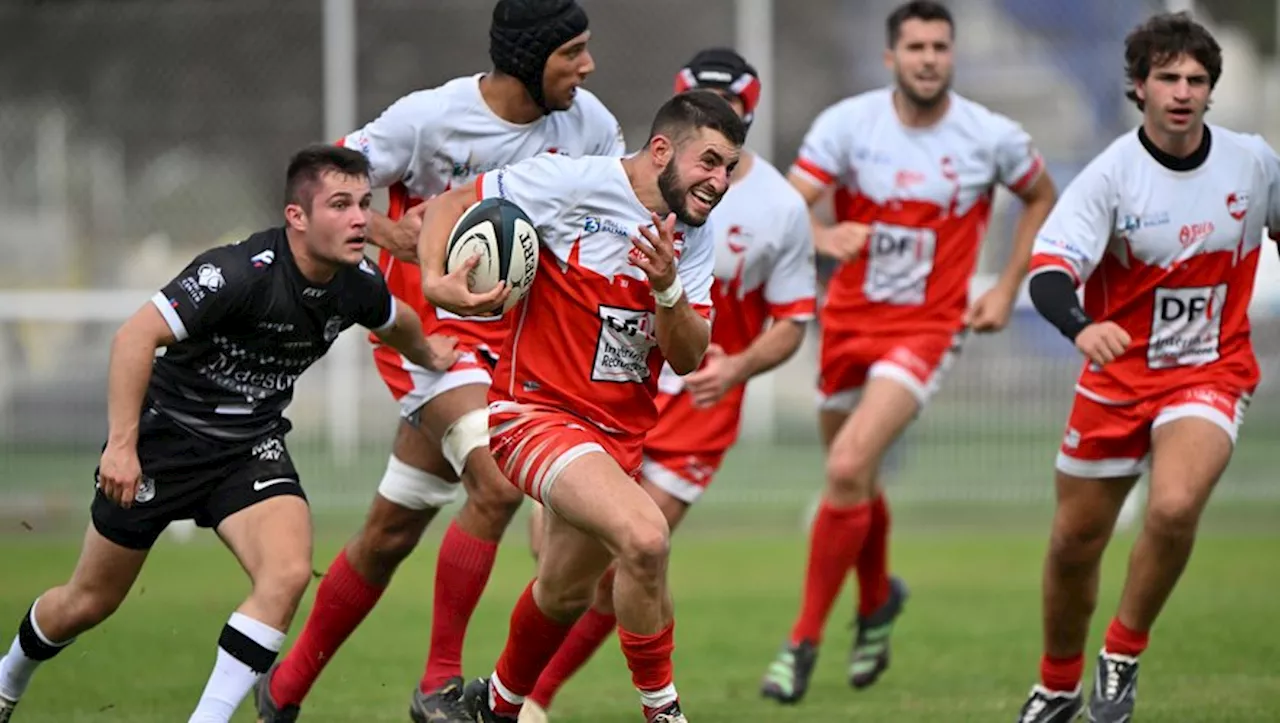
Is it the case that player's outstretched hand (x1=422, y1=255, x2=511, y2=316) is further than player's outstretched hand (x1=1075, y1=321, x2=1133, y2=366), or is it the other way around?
player's outstretched hand (x1=1075, y1=321, x2=1133, y2=366)

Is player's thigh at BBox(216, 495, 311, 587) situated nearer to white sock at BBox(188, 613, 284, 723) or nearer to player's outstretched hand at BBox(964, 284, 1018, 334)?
white sock at BBox(188, 613, 284, 723)

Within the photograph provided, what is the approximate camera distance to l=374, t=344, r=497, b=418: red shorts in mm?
6965

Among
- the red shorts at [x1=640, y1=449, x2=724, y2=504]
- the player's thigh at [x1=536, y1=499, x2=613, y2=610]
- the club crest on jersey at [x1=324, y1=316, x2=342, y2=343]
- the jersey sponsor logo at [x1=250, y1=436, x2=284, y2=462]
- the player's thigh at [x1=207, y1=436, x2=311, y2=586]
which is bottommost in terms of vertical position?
the red shorts at [x1=640, y1=449, x2=724, y2=504]

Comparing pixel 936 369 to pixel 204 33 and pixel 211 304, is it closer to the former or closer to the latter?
pixel 211 304

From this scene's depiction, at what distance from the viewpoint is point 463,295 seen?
223 inches

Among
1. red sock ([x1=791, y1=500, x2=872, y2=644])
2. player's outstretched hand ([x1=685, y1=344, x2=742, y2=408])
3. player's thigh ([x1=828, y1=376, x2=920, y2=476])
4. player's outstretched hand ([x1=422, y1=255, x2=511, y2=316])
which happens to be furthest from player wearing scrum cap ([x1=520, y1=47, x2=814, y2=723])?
player's outstretched hand ([x1=422, y1=255, x2=511, y2=316])

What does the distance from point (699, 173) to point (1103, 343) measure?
1.49 metres

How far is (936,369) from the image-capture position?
8844mm

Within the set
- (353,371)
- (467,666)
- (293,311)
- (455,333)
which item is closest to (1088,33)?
(353,371)

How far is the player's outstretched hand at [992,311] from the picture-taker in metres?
8.43

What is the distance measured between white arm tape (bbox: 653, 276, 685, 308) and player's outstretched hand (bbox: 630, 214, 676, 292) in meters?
0.03

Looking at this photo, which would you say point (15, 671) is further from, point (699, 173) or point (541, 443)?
point (699, 173)

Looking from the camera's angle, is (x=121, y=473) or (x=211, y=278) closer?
(x=121, y=473)

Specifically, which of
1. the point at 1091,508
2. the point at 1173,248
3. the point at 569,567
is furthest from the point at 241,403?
the point at 1173,248
